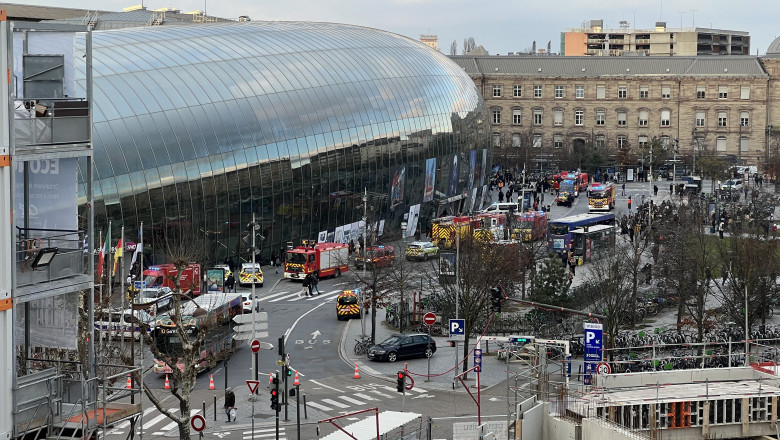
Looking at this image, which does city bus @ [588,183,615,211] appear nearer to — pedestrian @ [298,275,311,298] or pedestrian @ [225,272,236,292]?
pedestrian @ [298,275,311,298]

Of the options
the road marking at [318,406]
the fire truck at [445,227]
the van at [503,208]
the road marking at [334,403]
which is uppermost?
the van at [503,208]

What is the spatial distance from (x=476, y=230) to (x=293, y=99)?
17.0 m

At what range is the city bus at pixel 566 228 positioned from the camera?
84.9 meters

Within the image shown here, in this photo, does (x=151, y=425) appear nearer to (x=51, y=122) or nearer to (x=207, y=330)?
(x=207, y=330)

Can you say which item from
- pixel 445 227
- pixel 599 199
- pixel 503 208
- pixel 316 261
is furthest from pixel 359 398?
pixel 599 199

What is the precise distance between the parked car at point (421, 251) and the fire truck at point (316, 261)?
5.13 meters

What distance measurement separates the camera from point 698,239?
2963 inches

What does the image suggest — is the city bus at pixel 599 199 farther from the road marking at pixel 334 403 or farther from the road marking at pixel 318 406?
the road marking at pixel 318 406

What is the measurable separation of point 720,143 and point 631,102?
13330 millimetres

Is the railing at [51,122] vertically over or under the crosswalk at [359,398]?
over

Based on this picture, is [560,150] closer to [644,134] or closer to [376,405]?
[644,134]

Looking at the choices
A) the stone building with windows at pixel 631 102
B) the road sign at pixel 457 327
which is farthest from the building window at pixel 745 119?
the road sign at pixel 457 327

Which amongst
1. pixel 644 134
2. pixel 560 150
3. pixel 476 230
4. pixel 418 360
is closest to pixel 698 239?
pixel 476 230

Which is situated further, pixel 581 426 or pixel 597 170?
pixel 597 170
